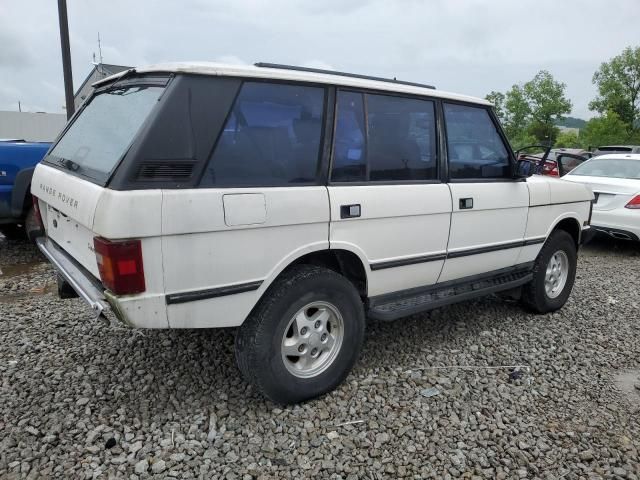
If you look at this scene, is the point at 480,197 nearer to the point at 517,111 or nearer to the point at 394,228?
the point at 394,228

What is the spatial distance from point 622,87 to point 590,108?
3.09 metres

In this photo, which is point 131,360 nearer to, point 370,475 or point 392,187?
point 370,475

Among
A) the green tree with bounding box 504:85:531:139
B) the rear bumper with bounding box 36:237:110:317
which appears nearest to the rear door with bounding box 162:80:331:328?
the rear bumper with bounding box 36:237:110:317

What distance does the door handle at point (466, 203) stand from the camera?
3.54 m

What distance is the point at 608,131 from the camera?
132ft

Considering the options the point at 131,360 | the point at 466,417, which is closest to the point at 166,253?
the point at 131,360

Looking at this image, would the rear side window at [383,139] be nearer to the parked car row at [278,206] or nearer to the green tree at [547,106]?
the parked car row at [278,206]

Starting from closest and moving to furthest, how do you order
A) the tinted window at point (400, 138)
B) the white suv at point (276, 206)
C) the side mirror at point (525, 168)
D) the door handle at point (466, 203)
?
the white suv at point (276, 206), the tinted window at point (400, 138), the door handle at point (466, 203), the side mirror at point (525, 168)

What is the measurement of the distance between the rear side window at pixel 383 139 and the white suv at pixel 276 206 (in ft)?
0.03

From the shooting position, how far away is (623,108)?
4584 centimetres

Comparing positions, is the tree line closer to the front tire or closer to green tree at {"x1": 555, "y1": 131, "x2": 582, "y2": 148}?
green tree at {"x1": 555, "y1": 131, "x2": 582, "y2": 148}

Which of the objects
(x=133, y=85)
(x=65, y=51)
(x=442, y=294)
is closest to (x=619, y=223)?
(x=442, y=294)

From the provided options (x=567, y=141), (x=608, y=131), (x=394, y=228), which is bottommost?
(x=394, y=228)

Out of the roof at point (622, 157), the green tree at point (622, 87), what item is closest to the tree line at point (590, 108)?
the green tree at point (622, 87)
